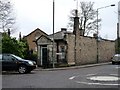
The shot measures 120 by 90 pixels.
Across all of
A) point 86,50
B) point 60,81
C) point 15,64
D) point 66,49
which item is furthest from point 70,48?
point 60,81

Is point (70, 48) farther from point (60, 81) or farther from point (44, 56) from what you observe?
point (60, 81)

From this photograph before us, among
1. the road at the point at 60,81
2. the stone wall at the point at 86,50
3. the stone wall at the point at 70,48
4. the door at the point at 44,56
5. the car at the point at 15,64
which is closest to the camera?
the road at the point at 60,81

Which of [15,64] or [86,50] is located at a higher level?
[86,50]

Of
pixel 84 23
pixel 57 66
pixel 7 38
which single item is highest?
pixel 84 23

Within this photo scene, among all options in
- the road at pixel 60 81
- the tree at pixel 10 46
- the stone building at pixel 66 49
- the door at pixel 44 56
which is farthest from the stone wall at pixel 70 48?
the road at pixel 60 81

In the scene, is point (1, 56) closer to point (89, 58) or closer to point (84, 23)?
point (89, 58)

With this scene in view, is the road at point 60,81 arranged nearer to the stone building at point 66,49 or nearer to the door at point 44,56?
the stone building at point 66,49

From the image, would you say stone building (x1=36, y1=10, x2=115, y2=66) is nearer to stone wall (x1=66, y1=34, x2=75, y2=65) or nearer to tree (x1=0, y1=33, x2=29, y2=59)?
stone wall (x1=66, y1=34, x2=75, y2=65)

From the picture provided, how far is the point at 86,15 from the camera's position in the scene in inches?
2869

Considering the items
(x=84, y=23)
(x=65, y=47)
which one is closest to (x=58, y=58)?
(x=65, y=47)

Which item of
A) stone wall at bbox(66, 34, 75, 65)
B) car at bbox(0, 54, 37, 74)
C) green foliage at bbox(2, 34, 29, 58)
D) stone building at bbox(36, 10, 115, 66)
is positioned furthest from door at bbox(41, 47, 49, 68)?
car at bbox(0, 54, 37, 74)

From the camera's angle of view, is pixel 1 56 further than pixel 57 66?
No

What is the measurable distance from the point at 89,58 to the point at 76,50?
5522 mm

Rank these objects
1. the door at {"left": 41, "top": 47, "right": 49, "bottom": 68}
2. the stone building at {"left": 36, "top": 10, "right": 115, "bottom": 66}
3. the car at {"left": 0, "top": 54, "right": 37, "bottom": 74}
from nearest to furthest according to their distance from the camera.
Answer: the car at {"left": 0, "top": 54, "right": 37, "bottom": 74}
the door at {"left": 41, "top": 47, "right": 49, "bottom": 68}
the stone building at {"left": 36, "top": 10, "right": 115, "bottom": 66}
